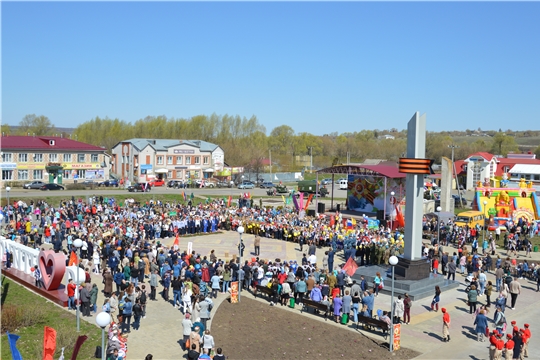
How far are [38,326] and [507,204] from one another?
33718mm

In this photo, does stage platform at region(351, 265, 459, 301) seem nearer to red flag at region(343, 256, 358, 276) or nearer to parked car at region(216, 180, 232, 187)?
red flag at region(343, 256, 358, 276)

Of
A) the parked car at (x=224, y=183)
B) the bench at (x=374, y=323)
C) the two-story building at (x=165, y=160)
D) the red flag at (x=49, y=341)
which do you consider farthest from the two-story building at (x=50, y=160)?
the bench at (x=374, y=323)

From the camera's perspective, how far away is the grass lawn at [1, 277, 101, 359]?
14781 millimetres

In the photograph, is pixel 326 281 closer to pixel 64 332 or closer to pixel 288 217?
pixel 64 332

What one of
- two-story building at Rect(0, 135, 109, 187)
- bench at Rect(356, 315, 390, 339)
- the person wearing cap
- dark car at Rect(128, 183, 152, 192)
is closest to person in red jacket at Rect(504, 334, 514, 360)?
the person wearing cap

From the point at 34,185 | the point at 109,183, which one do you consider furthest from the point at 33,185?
the point at 109,183

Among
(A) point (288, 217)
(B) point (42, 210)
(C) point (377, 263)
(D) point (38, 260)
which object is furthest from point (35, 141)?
(C) point (377, 263)

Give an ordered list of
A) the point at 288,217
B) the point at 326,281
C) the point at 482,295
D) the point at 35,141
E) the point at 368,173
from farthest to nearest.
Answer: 1. the point at 35,141
2. the point at 368,173
3. the point at 288,217
4. the point at 482,295
5. the point at 326,281

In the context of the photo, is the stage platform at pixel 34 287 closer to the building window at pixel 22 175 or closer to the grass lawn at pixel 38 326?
the grass lawn at pixel 38 326

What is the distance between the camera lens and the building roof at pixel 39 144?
5798cm

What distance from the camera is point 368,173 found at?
39656mm

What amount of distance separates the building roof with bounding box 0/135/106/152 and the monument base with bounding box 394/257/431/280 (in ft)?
160

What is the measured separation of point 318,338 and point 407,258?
7.31m

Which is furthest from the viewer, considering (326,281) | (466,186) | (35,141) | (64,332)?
(466,186)
